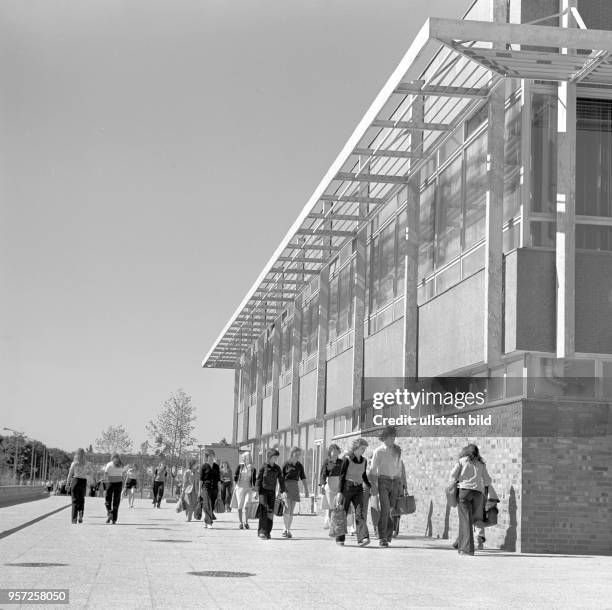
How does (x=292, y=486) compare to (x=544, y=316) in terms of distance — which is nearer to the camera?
(x=544, y=316)

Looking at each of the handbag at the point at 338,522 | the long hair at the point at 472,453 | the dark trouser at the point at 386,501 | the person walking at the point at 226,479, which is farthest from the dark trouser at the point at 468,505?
the person walking at the point at 226,479

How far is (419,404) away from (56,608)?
16977mm

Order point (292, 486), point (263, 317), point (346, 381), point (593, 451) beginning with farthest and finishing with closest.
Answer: point (263, 317) < point (346, 381) < point (292, 486) < point (593, 451)

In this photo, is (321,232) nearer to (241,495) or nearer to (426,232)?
(426,232)

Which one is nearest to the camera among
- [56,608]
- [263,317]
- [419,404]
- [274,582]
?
[56,608]

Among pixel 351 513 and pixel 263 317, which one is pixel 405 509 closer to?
pixel 351 513

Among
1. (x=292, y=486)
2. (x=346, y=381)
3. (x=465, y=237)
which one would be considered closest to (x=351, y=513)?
(x=292, y=486)

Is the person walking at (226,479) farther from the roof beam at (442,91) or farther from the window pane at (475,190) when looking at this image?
the roof beam at (442,91)

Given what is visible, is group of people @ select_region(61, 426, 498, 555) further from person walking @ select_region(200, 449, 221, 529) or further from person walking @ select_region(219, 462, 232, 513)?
person walking @ select_region(219, 462, 232, 513)

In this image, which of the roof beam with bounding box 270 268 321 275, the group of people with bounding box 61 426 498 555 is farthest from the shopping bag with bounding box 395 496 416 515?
the roof beam with bounding box 270 268 321 275

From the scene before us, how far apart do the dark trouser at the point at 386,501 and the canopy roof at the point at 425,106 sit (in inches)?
260

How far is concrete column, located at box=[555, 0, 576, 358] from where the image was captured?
18625 millimetres

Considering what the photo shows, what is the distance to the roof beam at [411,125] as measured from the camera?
72.1 ft

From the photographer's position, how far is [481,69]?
2120 cm
